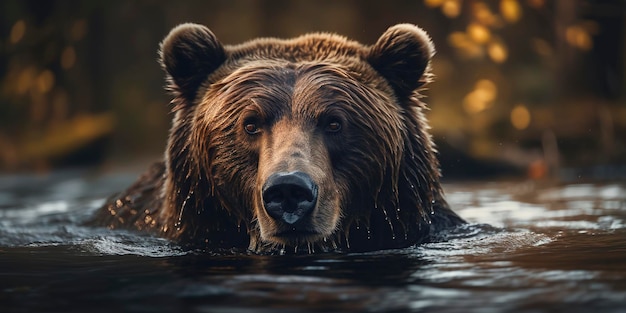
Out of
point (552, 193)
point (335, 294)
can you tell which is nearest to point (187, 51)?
point (335, 294)

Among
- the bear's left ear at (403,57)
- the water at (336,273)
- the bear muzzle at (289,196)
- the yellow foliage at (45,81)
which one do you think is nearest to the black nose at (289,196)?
the bear muzzle at (289,196)

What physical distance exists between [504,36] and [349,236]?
10.4m

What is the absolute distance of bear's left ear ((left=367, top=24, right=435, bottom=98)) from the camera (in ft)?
21.4

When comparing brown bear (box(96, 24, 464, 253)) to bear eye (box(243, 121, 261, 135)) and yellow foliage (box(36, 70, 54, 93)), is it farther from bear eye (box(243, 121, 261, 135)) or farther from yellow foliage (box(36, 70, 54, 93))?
yellow foliage (box(36, 70, 54, 93))

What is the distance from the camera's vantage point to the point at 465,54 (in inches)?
635

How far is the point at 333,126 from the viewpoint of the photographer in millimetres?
6059

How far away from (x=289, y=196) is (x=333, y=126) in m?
0.90

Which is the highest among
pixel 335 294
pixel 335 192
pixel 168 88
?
pixel 168 88

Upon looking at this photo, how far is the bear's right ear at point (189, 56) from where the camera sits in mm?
6566

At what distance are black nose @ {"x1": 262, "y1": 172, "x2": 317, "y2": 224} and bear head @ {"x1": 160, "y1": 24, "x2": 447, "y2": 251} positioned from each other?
0.10 meters

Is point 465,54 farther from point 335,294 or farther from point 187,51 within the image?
point 335,294

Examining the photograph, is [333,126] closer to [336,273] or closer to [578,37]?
[336,273]

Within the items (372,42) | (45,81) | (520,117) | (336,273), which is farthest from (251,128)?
(45,81)

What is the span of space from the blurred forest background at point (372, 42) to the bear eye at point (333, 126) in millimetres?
7178
